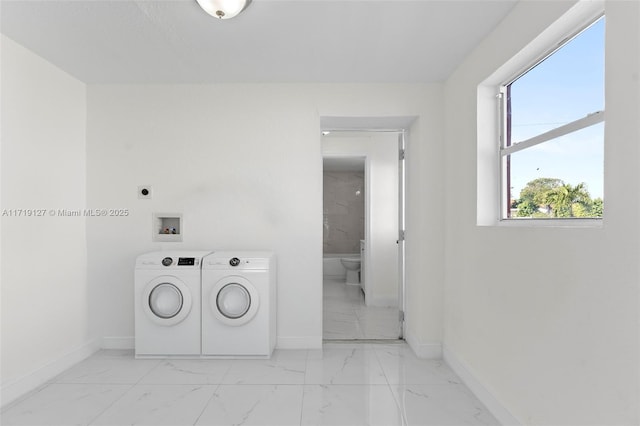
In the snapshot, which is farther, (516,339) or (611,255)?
(516,339)

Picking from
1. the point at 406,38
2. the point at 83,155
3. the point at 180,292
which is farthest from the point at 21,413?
the point at 406,38

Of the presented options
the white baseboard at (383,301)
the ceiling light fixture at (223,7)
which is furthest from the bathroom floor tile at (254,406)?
the white baseboard at (383,301)

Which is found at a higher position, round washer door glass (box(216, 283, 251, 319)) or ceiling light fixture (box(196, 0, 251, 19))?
ceiling light fixture (box(196, 0, 251, 19))

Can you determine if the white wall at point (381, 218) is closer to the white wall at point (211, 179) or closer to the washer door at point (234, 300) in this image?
the white wall at point (211, 179)

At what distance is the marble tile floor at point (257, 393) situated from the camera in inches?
88.8

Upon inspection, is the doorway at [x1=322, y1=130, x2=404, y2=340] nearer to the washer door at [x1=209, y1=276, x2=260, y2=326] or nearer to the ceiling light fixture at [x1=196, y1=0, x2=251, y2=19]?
the washer door at [x1=209, y1=276, x2=260, y2=326]

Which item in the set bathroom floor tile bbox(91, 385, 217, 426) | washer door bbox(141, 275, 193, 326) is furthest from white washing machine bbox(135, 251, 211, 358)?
bathroom floor tile bbox(91, 385, 217, 426)

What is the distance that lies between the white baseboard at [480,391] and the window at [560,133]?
44.6 inches

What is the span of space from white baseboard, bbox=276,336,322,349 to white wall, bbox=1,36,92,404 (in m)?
1.69

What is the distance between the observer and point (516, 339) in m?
2.10

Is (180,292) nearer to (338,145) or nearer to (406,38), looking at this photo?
Answer: (406,38)

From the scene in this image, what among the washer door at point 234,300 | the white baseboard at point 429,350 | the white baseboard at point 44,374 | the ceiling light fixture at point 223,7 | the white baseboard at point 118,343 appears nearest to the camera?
the ceiling light fixture at point 223,7

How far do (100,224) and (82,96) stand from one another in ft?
3.82

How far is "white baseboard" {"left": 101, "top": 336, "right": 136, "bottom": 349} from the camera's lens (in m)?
3.46
